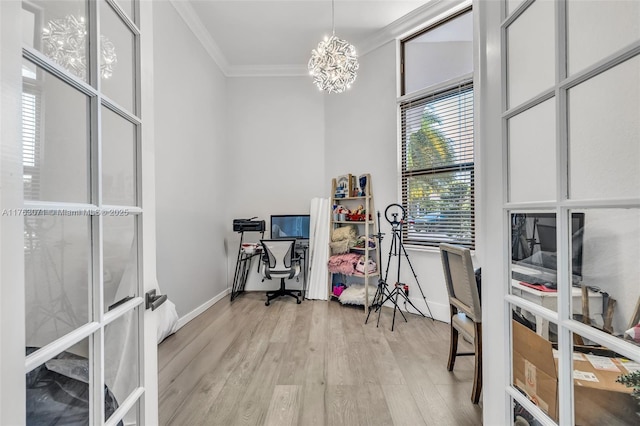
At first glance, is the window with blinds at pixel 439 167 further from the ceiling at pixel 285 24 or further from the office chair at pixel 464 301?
the office chair at pixel 464 301

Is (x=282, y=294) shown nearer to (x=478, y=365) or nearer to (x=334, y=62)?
(x=478, y=365)

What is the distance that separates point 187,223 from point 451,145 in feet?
9.98

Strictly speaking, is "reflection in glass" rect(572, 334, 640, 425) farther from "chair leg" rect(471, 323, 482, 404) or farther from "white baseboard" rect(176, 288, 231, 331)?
"white baseboard" rect(176, 288, 231, 331)

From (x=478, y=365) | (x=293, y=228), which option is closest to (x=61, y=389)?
(x=478, y=365)

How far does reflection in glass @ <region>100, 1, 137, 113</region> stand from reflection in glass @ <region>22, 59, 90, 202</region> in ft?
0.50

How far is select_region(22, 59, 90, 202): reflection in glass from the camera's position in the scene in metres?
0.55

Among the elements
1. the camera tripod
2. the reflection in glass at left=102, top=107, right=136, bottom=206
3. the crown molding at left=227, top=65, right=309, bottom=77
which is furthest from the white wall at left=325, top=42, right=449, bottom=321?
the reflection in glass at left=102, top=107, right=136, bottom=206

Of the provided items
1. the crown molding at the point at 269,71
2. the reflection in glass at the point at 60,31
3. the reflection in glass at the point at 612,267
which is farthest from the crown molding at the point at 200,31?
the reflection in glass at the point at 612,267

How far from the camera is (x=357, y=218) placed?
367 cm

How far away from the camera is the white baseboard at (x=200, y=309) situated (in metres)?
2.80

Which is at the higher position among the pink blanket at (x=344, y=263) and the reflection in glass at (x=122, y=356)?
the reflection in glass at (x=122, y=356)

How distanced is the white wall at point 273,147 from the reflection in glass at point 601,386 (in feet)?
11.8

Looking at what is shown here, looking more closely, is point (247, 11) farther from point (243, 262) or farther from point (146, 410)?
point (146, 410)

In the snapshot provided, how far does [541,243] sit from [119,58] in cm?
141
